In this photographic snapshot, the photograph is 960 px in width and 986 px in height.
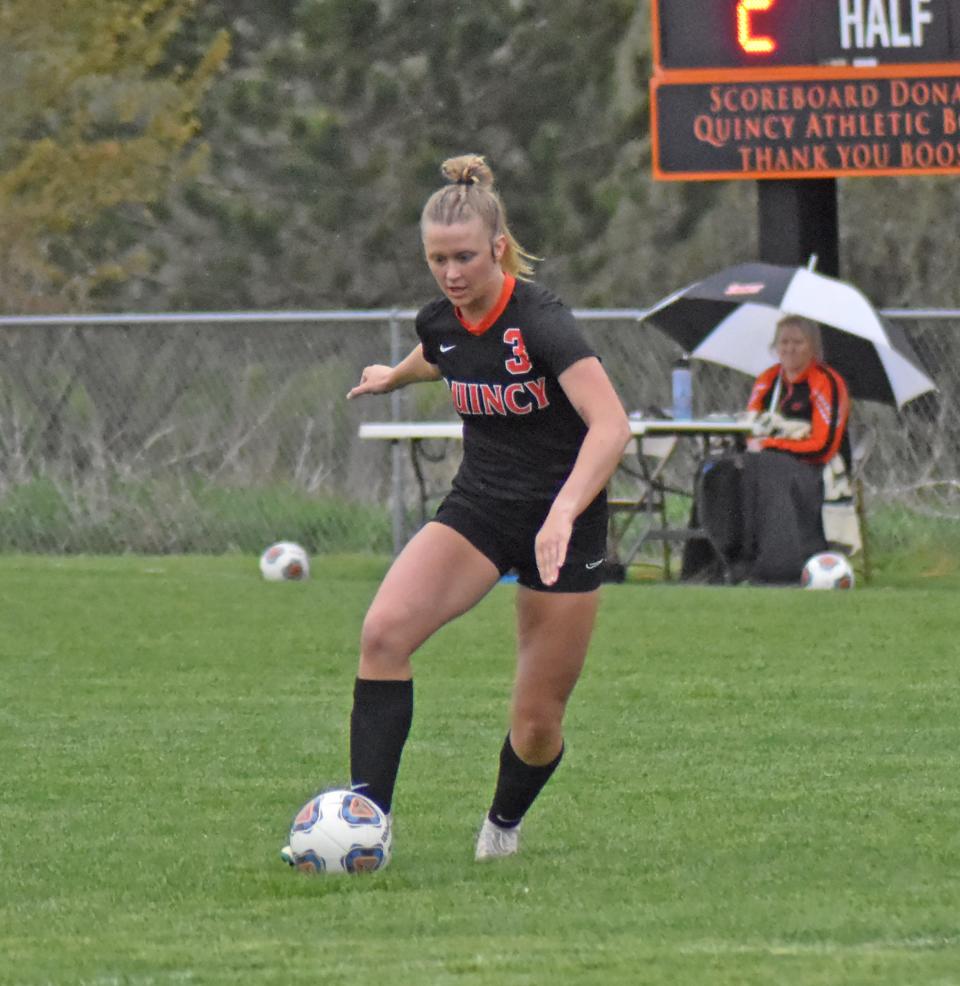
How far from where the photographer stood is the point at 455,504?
231 inches

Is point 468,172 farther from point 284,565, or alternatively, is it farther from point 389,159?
point 389,159

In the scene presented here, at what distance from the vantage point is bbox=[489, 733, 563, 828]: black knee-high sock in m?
5.96

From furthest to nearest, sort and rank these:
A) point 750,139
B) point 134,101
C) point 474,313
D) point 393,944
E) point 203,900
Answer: point 134,101, point 750,139, point 474,313, point 203,900, point 393,944

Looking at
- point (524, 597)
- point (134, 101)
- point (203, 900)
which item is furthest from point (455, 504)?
point (134, 101)

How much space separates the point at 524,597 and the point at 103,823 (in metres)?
1.53

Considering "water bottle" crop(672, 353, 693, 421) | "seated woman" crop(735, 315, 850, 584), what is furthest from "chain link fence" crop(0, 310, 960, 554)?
"seated woman" crop(735, 315, 850, 584)

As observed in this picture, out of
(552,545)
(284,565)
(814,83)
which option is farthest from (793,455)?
(552,545)

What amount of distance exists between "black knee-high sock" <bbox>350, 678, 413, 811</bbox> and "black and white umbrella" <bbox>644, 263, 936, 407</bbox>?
26.2 feet

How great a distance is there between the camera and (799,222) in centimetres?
1508

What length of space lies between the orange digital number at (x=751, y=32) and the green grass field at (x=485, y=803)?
391 cm

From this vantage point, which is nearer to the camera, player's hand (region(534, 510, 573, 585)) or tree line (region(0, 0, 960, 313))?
player's hand (region(534, 510, 573, 585))

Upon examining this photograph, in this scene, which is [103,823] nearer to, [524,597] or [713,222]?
[524,597]

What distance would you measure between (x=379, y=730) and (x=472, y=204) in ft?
4.24

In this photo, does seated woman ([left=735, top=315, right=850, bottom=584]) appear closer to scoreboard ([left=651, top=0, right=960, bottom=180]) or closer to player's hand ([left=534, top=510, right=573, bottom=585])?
scoreboard ([left=651, top=0, right=960, bottom=180])
